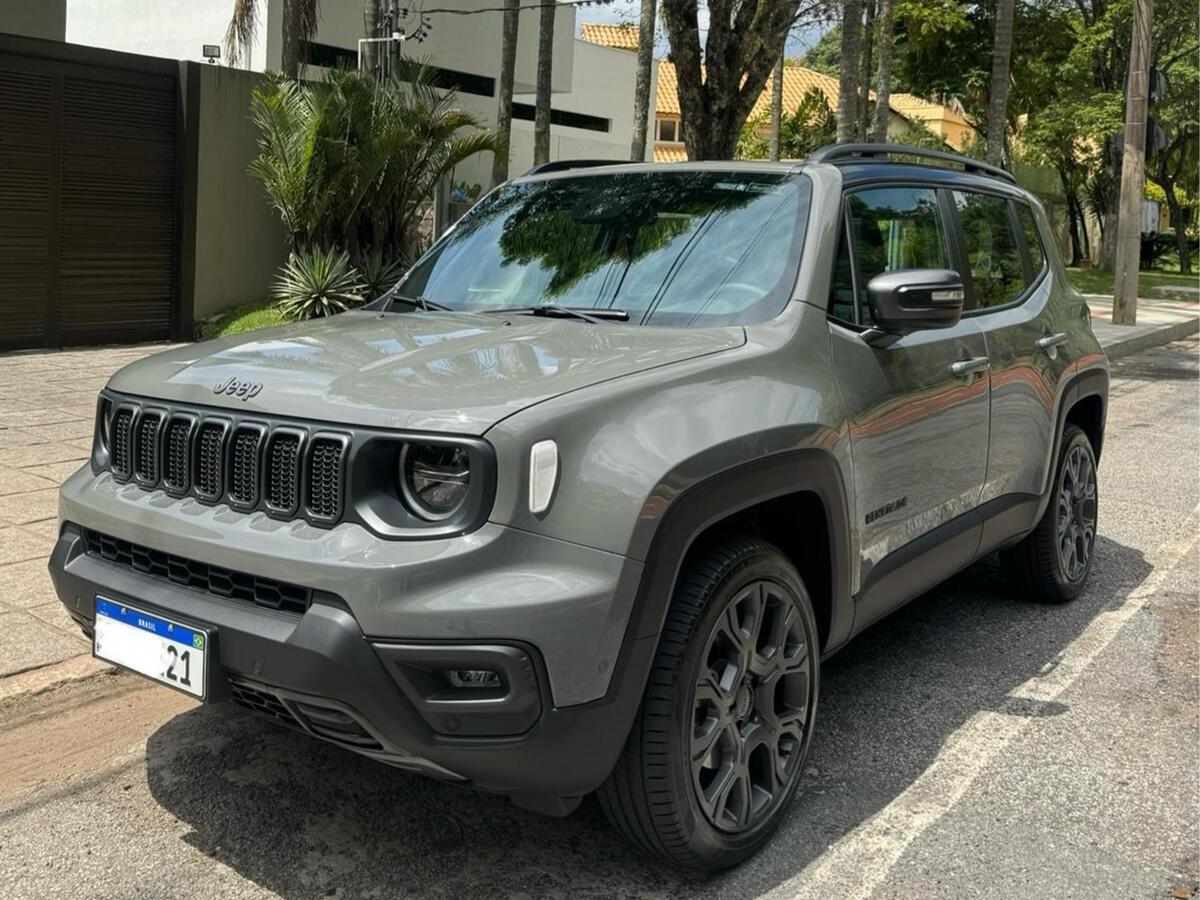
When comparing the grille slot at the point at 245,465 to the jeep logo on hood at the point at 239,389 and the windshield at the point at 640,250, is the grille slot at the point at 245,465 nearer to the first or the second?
the jeep logo on hood at the point at 239,389

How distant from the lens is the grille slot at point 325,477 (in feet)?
9.00

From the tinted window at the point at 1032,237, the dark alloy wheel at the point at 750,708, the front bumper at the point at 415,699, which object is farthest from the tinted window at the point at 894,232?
the front bumper at the point at 415,699

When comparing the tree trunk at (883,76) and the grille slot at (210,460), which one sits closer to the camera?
the grille slot at (210,460)

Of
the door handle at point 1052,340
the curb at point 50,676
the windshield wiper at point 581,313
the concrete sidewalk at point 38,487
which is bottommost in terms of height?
the curb at point 50,676

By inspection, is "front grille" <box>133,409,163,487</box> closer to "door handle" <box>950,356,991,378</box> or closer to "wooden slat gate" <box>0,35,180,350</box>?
"door handle" <box>950,356,991,378</box>

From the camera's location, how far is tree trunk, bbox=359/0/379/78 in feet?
53.1

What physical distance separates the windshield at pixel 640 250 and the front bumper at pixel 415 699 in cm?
130

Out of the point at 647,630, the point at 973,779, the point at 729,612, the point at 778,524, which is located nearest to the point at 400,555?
the point at 647,630

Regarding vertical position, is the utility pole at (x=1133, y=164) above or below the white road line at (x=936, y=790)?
above

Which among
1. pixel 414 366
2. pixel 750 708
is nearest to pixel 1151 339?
pixel 750 708

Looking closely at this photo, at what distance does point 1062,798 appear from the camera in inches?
143

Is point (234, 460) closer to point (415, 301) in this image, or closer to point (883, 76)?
point (415, 301)

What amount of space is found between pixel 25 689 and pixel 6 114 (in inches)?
375

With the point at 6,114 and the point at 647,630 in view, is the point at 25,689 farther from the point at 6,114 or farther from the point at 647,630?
the point at 6,114
